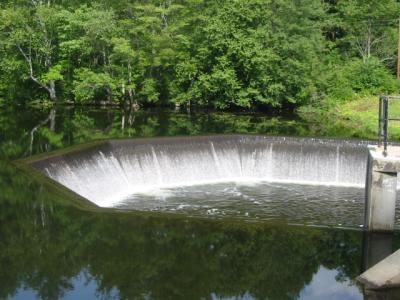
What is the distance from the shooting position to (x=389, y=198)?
9.66m

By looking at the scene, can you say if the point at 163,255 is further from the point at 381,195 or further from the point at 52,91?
the point at 52,91

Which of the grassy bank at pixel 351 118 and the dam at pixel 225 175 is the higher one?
the grassy bank at pixel 351 118

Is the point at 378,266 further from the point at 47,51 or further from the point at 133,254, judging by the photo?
the point at 47,51

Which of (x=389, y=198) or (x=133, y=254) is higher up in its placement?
(x=389, y=198)


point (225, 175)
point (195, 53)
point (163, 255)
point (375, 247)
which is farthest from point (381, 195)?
point (195, 53)

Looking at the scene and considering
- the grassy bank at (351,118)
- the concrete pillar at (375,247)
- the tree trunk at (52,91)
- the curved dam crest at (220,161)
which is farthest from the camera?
the tree trunk at (52,91)

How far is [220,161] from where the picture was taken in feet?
57.3

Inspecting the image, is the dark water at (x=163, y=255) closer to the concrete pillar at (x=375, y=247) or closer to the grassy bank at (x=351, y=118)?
the concrete pillar at (x=375, y=247)

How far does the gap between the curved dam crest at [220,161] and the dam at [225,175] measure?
0.10ft

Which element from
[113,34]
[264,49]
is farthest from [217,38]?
[113,34]

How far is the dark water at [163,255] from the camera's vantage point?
25.1 ft

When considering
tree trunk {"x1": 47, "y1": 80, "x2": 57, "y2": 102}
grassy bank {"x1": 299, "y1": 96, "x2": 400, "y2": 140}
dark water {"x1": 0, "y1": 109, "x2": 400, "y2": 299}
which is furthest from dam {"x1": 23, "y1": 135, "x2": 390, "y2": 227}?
tree trunk {"x1": 47, "y1": 80, "x2": 57, "y2": 102}

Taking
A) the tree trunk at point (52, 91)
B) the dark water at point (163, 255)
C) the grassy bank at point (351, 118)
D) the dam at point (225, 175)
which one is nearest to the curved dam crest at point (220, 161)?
the dam at point (225, 175)

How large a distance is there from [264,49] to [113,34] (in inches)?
307
